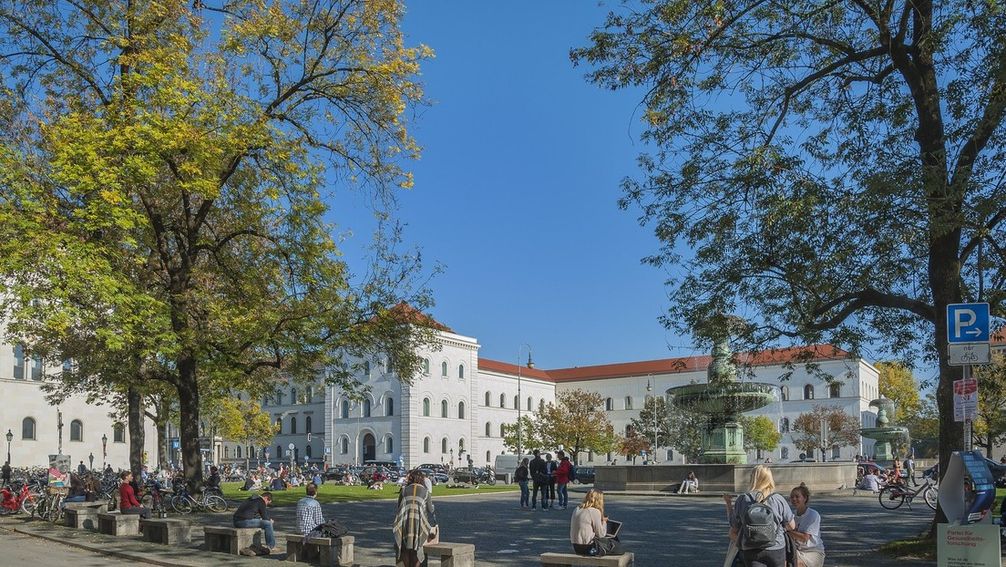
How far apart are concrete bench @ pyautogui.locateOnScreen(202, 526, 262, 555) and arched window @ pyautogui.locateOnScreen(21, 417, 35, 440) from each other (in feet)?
215

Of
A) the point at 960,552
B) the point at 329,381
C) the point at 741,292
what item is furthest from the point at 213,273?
the point at 960,552

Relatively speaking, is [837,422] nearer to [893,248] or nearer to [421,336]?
[421,336]

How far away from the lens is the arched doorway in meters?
96.0

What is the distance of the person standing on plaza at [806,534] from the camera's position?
9172 mm

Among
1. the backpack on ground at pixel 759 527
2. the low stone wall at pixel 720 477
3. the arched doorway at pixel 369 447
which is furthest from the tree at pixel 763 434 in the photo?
the backpack on ground at pixel 759 527

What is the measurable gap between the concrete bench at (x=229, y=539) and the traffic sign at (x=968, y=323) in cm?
1089

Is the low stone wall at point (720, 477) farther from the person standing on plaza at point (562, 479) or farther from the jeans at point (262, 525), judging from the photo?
the jeans at point (262, 525)

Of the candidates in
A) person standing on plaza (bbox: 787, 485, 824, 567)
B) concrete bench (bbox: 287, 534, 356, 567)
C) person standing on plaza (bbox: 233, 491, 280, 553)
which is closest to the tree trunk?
person standing on plaza (bbox: 233, 491, 280, 553)

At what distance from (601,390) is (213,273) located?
96549 mm

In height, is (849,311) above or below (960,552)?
above

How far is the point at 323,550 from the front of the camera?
13.6 m

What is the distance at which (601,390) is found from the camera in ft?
390

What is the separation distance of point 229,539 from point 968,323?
11.6m

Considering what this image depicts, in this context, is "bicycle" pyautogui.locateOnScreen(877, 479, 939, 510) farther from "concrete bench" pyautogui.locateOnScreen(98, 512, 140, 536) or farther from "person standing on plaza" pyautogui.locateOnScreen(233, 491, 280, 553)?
"concrete bench" pyautogui.locateOnScreen(98, 512, 140, 536)
